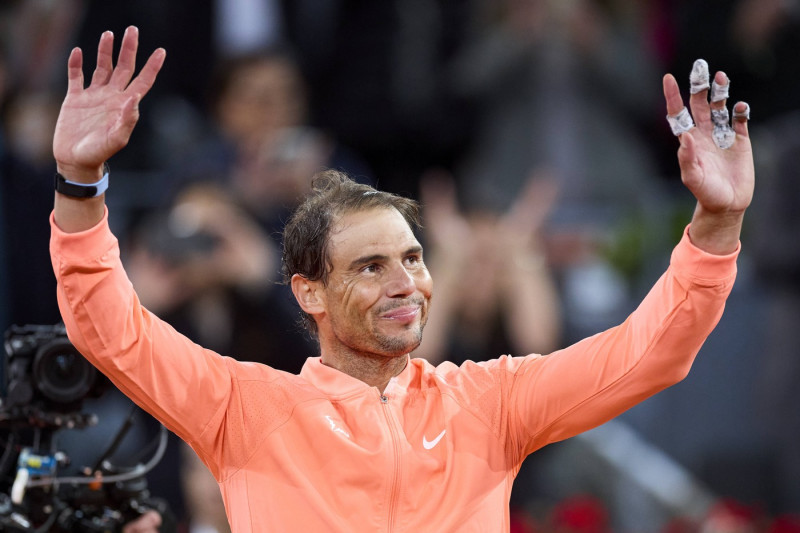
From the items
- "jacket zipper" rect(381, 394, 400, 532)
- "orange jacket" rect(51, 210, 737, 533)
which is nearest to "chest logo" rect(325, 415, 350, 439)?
"orange jacket" rect(51, 210, 737, 533)

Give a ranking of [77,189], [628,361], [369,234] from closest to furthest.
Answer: [77,189] → [628,361] → [369,234]

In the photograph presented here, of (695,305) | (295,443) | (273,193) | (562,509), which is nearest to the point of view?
(695,305)

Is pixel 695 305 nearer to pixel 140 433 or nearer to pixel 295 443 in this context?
pixel 295 443

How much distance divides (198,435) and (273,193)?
3.72 m

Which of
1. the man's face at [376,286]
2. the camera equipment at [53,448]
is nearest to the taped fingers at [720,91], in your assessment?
the man's face at [376,286]

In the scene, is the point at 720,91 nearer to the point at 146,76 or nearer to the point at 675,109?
the point at 675,109

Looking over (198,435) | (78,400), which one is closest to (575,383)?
(198,435)

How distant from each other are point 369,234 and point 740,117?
3.56ft

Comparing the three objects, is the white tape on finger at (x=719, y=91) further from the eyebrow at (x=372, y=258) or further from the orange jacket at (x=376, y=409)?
the eyebrow at (x=372, y=258)

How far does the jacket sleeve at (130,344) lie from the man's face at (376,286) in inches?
14.7

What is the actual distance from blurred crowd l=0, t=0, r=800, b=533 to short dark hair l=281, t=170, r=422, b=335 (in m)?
2.28

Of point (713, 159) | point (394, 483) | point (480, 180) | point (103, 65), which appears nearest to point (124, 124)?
point (103, 65)

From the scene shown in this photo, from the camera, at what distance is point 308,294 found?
383 centimetres

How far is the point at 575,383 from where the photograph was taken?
3541mm
